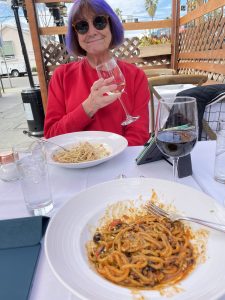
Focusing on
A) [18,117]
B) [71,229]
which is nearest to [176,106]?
[71,229]

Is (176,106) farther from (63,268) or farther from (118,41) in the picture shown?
(118,41)

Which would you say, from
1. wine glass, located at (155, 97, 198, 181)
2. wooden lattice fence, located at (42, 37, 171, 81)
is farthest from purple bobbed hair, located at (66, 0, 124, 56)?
wooden lattice fence, located at (42, 37, 171, 81)

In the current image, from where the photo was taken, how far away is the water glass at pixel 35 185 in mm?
811

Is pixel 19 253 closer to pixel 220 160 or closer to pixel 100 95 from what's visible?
pixel 220 160

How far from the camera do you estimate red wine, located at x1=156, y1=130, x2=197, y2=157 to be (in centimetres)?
77

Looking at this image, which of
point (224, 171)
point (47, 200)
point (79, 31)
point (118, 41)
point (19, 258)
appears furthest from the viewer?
point (118, 41)

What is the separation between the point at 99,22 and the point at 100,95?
2.15 feet

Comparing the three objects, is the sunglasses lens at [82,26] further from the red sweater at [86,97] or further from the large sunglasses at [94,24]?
the red sweater at [86,97]

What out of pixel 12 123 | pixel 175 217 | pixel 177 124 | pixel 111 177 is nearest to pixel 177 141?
pixel 177 124

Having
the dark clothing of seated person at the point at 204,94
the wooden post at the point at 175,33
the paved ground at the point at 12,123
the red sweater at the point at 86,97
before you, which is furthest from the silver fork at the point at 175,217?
the wooden post at the point at 175,33

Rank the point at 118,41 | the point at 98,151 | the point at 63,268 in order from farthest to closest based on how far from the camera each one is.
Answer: the point at 118,41, the point at 98,151, the point at 63,268

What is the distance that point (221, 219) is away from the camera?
632mm

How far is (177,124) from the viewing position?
79 centimetres

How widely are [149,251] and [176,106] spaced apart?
437 mm
